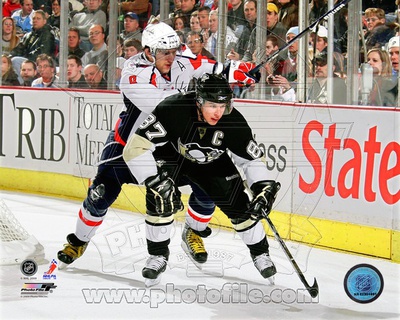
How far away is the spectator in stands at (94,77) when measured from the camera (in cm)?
474

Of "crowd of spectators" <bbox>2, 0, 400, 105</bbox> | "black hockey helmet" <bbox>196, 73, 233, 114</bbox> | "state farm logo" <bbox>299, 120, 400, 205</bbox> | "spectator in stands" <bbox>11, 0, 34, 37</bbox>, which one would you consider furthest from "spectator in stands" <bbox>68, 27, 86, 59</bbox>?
"black hockey helmet" <bbox>196, 73, 233, 114</bbox>

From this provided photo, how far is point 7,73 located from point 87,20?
1606 mm

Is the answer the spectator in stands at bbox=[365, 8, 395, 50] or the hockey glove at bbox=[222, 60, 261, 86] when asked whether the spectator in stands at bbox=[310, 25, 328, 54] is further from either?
the hockey glove at bbox=[222, 60, 261, 86]

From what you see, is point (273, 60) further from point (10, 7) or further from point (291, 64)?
point (10, 7)

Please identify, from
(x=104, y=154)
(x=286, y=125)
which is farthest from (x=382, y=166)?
(x=104, y=154)

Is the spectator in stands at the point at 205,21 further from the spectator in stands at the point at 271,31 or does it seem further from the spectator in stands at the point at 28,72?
the spectator in stands at the point at 28,72

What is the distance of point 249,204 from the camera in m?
3.75

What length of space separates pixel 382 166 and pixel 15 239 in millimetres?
1691

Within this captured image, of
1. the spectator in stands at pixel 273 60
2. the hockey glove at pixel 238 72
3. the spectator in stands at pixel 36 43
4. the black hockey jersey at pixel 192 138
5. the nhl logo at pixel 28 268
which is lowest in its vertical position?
the nhl logo at pixel 28 268

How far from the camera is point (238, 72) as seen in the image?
3.77 m

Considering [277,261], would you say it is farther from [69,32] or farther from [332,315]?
[69,32]

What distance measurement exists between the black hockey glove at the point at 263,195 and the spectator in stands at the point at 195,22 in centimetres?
67

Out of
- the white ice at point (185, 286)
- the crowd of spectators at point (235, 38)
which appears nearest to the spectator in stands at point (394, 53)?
the crowd of spectators at point (235, 38)

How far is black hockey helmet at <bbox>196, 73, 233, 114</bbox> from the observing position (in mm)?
3586
